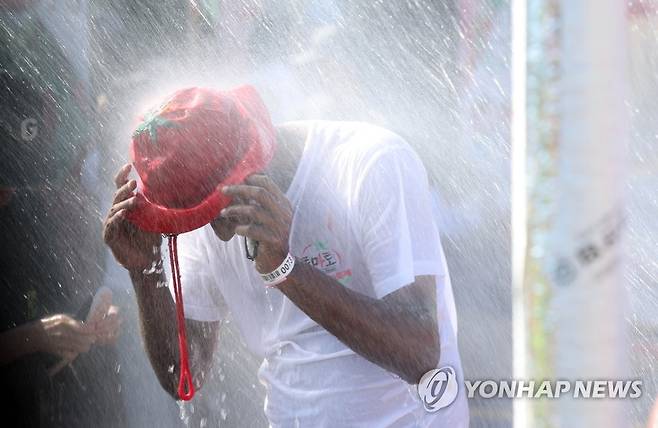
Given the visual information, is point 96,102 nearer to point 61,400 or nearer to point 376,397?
point 61,400

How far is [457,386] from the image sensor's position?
1.45 meters

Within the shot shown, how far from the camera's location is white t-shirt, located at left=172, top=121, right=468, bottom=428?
135 centimetres

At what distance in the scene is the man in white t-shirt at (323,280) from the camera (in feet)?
4.36

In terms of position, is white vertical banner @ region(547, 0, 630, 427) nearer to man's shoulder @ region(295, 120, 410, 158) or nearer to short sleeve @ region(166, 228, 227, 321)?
man's shoulder @ region(295, 120, 410, 158)

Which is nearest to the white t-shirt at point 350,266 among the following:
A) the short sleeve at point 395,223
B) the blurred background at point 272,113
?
the short sleeve at point 395,223

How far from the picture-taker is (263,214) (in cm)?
128

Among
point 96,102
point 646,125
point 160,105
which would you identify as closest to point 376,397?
point 160,105

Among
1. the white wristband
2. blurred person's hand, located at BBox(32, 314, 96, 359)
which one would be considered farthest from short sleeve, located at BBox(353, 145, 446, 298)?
blurred person's hand, located at BBox(32, 314, 96, 359)

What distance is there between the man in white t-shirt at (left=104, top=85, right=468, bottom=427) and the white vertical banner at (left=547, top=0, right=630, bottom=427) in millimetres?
876

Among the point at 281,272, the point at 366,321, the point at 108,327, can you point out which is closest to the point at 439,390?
the point at 366,321

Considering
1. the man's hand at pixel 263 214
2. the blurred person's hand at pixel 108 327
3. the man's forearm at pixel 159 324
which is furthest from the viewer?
the blurred person's hand at pixel 108 327

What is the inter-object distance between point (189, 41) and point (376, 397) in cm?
215

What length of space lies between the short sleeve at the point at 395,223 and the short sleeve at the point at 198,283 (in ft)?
0.99

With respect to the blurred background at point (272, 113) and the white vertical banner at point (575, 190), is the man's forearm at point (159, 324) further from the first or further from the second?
the white vertical banner at point (575, 190)
